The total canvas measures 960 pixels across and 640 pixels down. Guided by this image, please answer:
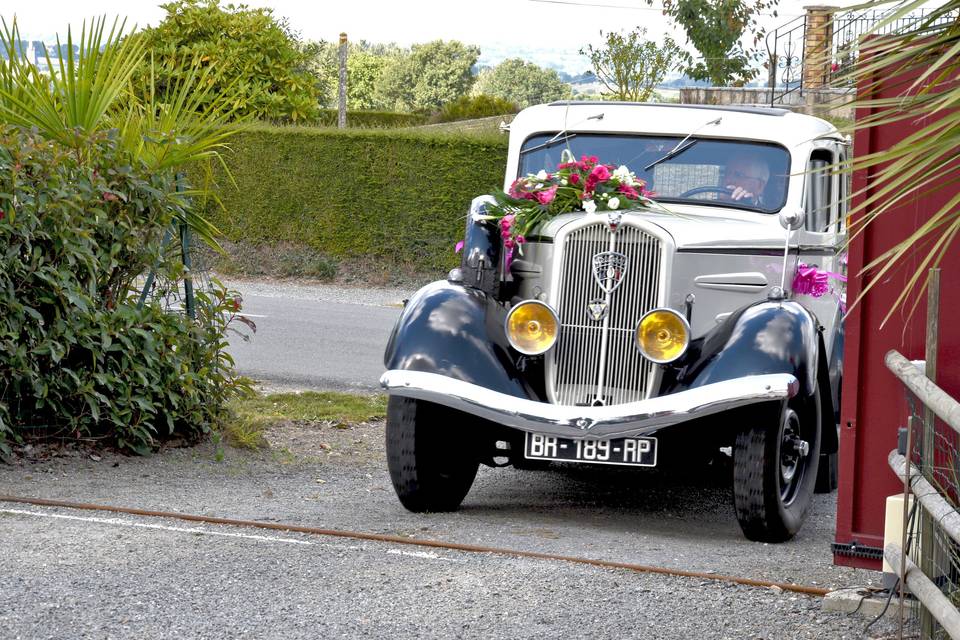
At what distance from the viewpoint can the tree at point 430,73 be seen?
69875mm

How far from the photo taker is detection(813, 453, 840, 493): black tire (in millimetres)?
6984

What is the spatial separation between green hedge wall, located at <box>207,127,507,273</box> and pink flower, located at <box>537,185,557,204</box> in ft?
38.3

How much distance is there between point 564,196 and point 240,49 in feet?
50.8

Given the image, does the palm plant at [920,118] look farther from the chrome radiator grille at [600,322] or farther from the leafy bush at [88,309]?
the leafy bush at [88,309]

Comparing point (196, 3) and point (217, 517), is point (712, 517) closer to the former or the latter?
point (217, 517)

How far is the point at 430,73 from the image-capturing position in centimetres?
7012

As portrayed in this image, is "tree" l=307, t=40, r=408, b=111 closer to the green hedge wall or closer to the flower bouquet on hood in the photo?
the green hedge wall

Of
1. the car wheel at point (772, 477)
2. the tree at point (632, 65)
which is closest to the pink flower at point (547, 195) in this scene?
the car wheel at point (772, 477)

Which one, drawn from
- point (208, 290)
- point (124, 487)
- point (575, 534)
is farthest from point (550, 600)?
point (208, 290)

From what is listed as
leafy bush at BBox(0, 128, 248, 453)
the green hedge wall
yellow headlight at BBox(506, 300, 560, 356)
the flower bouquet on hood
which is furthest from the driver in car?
the green hedge wall

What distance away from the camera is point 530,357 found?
5.84 metres

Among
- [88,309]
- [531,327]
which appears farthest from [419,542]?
[88,309]

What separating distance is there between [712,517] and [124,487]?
9.77ft

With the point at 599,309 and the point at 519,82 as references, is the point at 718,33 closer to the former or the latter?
the point at 599,309
